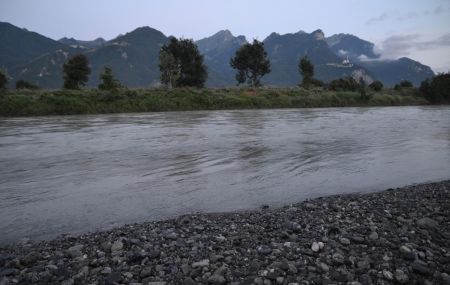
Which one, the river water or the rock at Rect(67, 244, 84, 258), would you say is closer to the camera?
the rock at Rect(67, 244, 84, 258)

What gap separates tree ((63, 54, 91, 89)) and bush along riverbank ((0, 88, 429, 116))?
7011 mm

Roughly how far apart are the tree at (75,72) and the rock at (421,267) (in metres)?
60.4

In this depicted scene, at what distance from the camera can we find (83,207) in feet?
28.4

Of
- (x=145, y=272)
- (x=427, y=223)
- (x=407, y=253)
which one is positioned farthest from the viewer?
(x=427, y=223)

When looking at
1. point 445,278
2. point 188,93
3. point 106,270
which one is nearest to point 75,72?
point 188,93

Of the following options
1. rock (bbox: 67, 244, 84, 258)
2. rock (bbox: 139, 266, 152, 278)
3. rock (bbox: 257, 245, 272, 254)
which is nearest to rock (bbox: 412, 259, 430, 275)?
rock (bbox: 257, 245, 272, 254)

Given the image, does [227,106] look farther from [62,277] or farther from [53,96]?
[62,277]

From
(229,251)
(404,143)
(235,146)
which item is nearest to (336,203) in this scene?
(229,251)

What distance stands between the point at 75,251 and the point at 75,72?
58.9 meters

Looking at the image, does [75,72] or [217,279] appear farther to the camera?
[75,72]

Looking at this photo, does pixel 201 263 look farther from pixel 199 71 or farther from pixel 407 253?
pixel 199 71

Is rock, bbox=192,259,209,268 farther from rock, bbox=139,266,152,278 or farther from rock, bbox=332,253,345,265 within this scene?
rock, bbox=332,253,345,265

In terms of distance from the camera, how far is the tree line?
201 feet

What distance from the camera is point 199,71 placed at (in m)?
76.1
